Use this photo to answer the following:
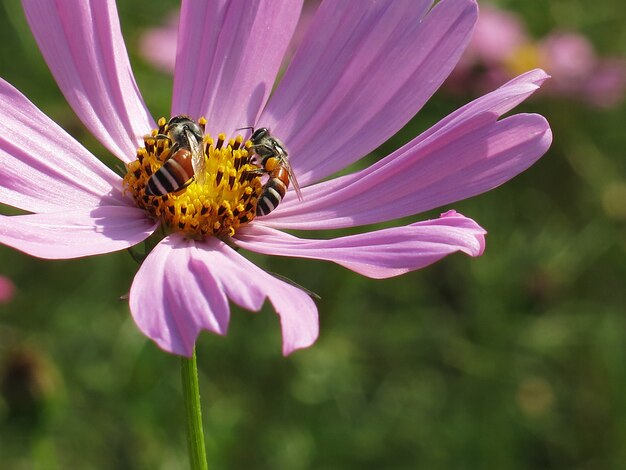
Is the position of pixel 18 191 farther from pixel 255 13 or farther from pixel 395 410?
pixel 395 410

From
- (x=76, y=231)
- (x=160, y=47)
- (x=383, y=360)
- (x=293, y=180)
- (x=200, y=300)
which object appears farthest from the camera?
(x=160, y=47)

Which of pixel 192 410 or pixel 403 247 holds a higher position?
pixel 403 247

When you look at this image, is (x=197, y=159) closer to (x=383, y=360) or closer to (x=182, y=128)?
(x=182, y=128)

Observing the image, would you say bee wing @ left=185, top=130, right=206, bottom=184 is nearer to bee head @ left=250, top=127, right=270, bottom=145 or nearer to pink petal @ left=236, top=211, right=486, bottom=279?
bee head @ left=250, top=127, right=270, bottom=145

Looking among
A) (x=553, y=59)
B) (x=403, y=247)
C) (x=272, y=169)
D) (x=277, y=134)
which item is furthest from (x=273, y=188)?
(x=553, y=59)

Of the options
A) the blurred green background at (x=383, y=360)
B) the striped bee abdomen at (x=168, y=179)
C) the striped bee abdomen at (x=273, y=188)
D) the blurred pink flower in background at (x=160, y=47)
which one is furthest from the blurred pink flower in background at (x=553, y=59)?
the striped bee abdomen at (x=168, y=179)

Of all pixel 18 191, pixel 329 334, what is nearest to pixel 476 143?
pixel 18 191
